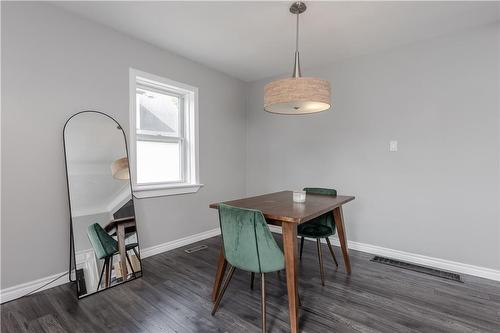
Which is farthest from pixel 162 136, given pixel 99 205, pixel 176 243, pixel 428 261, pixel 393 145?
pixel 428 261

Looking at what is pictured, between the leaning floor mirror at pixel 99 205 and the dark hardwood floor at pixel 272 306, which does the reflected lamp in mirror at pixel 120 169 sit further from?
the dark hardwood floor at pixel 272 306

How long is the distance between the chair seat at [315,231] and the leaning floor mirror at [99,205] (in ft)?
5.31

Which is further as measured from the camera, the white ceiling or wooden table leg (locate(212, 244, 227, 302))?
the white ceiling

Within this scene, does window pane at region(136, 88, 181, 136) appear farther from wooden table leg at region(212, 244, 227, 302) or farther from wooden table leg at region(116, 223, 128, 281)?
wooden table leg at region(212, 244, 227, 302)

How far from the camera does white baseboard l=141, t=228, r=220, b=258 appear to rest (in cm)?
292

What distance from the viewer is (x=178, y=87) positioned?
3.20 metres

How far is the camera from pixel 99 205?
2.41 metres

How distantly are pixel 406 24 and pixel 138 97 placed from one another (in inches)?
113

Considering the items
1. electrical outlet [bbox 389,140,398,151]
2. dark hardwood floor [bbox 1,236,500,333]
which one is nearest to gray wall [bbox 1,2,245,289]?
dark hardwood floor [bbox 1,236,500,333]

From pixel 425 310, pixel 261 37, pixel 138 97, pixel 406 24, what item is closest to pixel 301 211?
pixel 425 310

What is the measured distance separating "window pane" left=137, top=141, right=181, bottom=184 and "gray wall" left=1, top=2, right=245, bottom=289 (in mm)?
342

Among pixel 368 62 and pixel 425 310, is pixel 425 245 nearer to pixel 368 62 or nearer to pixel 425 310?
pixel 425 310

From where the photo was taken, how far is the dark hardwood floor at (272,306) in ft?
5.65

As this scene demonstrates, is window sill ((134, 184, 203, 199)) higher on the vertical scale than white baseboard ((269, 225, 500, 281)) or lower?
higher
